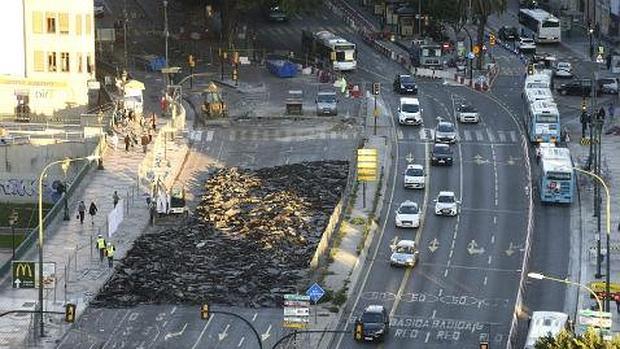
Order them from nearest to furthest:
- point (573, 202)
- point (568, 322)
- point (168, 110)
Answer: point (568, 322) → point (573, 202) → point (168, 110)

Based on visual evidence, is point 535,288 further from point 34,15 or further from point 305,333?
point 34,15

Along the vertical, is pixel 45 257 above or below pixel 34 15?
below

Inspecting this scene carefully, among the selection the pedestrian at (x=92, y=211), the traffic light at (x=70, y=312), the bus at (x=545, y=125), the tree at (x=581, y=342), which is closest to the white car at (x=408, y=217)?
the pedestrian at (x=92, y=211)

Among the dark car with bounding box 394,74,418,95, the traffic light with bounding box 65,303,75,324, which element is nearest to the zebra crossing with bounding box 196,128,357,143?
the dark car with bounding box 394,74,418,95

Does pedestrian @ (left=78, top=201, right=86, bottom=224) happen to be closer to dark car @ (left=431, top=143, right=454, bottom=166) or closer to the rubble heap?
the rubble heap

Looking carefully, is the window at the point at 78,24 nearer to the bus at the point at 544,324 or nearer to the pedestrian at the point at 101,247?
the pedestrian at the point at 101,247

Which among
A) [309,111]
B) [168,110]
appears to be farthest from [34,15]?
[309,111]
